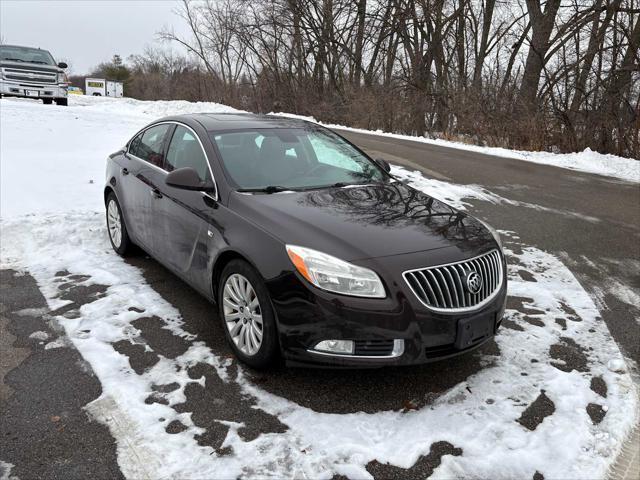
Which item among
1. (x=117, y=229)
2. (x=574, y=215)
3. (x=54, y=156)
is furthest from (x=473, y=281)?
(x=54, y=156)

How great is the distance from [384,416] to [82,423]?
1703 mm

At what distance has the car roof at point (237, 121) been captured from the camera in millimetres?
4629

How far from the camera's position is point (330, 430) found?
2.94m

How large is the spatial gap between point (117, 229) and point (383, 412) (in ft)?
12.4

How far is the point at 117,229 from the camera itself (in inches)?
224

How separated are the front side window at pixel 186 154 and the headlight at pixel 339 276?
1.42 metres

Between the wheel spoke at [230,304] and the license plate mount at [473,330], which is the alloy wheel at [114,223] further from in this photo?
the license plate mount at [473,330]

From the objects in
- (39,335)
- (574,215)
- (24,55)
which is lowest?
(39,335)

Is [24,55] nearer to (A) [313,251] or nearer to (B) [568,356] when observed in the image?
(A) [313,251]

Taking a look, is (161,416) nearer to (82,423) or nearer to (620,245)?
(82,423)

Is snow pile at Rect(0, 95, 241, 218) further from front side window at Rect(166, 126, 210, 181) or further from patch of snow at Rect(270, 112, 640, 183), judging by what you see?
patch of snow at Rect(270, 112, 640, 183)

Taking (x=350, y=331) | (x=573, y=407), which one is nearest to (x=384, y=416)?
(x=350, y=331)

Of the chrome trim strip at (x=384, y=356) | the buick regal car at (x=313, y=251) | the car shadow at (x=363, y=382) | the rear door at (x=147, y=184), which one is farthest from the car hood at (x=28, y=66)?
the chrome trim strip at (x=384, y=356)

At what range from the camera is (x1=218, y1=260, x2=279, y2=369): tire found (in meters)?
3.27
